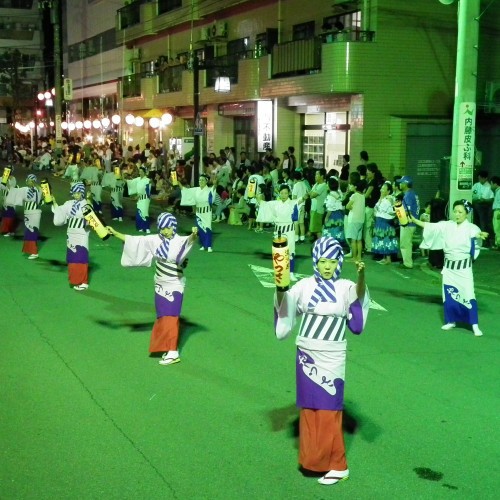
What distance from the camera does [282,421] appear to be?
6938 mm

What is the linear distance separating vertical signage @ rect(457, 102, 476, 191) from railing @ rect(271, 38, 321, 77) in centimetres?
937

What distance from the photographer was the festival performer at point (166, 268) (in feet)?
29.0

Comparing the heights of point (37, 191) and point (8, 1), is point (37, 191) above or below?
below

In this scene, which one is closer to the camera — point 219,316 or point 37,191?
point 219,316

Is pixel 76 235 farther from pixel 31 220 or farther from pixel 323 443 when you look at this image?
pixel 323 443

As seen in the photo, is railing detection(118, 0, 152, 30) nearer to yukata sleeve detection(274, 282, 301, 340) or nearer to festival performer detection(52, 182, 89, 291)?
festival performer detection(52, 182, 89, 291)

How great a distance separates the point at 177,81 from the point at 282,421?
1101 inches

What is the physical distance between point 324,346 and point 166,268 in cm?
354

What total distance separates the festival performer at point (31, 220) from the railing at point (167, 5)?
1898cm

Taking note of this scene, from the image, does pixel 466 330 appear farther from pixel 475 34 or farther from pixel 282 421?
pixel 475 34

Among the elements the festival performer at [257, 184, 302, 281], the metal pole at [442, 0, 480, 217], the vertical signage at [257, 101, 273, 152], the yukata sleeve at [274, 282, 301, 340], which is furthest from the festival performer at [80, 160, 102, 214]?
the yukata sleeve at [274, 282, 301, 340]

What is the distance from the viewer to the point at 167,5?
34812mm

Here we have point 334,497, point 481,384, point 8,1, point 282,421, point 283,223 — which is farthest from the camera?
point 8,1

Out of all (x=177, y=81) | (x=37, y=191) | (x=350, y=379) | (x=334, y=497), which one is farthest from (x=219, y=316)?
(x=177, y=81)
